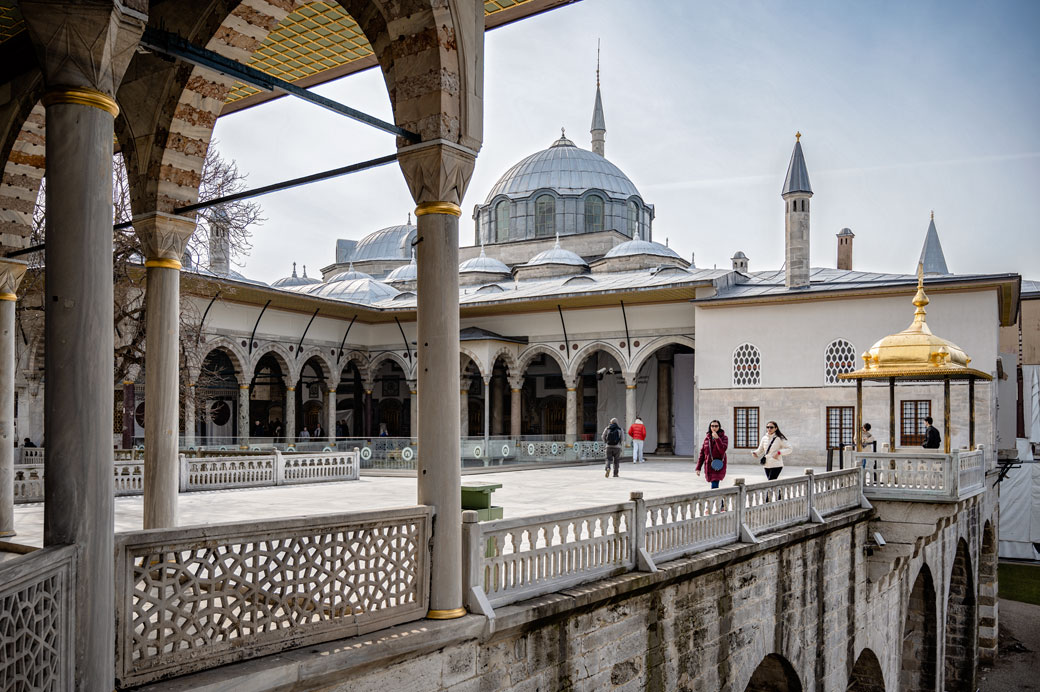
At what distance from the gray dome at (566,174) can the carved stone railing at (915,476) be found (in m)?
23.3

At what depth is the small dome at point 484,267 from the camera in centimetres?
3209

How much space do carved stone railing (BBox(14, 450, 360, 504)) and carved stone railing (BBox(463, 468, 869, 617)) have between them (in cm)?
677

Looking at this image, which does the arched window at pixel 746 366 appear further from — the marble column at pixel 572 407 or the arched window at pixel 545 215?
the arched window at pixel 545 215

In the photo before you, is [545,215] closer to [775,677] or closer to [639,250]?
[639,250]

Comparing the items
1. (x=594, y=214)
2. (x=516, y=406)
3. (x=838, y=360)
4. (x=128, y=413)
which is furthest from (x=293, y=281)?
(x=838, y=360)

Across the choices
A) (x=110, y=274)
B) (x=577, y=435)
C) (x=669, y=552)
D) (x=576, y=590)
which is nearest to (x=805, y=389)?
(x=577, y=435)

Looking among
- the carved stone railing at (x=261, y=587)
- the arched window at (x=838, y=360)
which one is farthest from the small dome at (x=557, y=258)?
the carved stone railing at (x=261, y=587)

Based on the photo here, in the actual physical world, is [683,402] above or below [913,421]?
above

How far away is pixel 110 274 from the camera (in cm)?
361

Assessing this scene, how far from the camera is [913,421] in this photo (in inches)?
760

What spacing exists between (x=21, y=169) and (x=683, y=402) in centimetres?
2260

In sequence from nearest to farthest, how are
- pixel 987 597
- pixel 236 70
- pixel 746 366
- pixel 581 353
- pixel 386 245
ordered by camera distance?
pixel 236 70
pixel 987 597
pixel 746 366
pixel 581 353
pixel 386 245

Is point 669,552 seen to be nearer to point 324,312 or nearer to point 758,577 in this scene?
point 758,577

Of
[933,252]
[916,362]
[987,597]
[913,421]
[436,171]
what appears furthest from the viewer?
[933,252]
